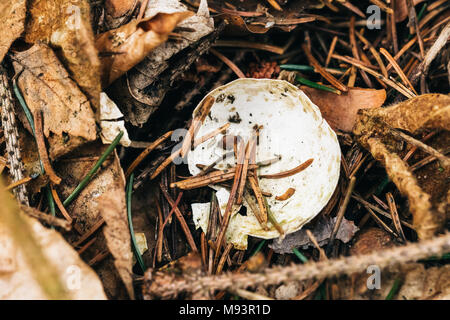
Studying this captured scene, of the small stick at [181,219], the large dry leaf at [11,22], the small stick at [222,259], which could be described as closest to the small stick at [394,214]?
the small stick at [222,259]

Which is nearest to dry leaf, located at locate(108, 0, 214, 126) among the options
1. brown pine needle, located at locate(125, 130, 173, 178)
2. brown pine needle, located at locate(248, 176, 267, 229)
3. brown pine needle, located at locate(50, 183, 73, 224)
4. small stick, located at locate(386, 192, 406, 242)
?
brown pine needle, located at locate(125, 130, 173, 178)

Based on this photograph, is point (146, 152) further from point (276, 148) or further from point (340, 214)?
point (340, 214)

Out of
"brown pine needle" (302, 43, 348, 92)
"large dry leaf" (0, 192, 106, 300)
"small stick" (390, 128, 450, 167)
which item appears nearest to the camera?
"large dry leaf" (0, 192, 106, 300)

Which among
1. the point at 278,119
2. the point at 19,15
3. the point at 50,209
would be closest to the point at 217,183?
the point at 278,119

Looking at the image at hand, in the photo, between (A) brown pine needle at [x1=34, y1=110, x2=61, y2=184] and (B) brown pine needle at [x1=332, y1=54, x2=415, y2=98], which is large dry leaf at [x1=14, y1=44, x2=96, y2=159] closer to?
(A) brown pine needle at [x1=34, y1=110, x2=61, y2=184]

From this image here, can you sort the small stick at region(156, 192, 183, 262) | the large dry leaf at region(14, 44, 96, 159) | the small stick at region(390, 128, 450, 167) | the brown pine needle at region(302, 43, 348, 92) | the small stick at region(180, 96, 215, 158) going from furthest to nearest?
1. the brown pine needle at region(302, 43, 348, 92)
2. the small stick at region(180, 96, 215, 158)
3. the small stick at region(156, 192, 183, 262)
4. the large dry leaf at region(14, 44, 96, 159)
5. the small stick at region(390, 128, 450, 167)
